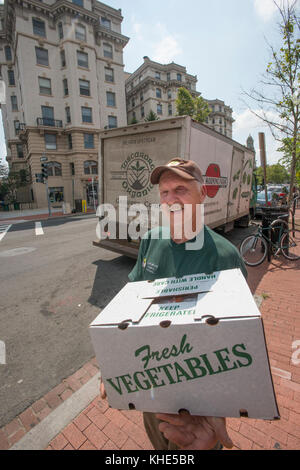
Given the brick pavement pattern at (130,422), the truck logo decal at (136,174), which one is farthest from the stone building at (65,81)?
the brick pavement pattern at (130,422)

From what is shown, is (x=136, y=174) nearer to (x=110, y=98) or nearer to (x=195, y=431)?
(x=195, y=431)

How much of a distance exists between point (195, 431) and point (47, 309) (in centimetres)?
425

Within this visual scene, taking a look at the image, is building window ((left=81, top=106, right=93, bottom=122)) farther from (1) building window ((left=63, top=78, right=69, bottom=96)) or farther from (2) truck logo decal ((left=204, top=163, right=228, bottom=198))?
(2) truck logo decal ((left=204, top=163, right=228, bottom=198))

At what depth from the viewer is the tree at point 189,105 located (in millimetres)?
25031

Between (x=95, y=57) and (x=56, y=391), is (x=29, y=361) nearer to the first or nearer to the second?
(x=56, y=391)

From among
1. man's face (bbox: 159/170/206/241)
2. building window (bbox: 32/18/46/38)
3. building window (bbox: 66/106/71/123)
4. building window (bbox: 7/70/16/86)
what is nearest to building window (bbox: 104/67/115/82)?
building window (bbox: 66/106/71/123)

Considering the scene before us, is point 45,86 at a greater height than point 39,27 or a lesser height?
lesser

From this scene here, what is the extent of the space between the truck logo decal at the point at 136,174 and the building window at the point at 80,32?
31424mm

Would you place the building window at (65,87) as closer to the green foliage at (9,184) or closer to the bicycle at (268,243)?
the green foliage at (9,184)

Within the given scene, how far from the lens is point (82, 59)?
28.4 meters

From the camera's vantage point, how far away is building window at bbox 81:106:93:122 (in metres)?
29.2

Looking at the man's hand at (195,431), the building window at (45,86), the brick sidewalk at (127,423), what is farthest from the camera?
the building window at (45,86)

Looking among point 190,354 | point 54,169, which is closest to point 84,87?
point 54,169

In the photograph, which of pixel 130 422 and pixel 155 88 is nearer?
pixel 130 422
